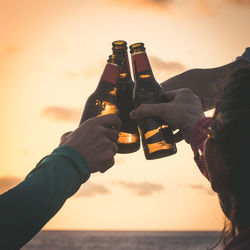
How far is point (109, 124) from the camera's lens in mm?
1953

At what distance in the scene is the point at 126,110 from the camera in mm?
2912

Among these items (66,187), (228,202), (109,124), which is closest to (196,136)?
(109,124)

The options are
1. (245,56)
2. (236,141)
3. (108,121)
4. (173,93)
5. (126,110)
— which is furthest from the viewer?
(126,110)

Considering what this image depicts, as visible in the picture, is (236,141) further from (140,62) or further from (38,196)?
(140,62)

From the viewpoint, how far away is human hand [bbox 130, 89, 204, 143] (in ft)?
7.13

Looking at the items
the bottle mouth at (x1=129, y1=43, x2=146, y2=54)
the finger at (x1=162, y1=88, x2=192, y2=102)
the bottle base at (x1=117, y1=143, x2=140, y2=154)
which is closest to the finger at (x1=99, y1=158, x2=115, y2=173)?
the finger at (x1=162, y1=88, x2=192, y2=102)

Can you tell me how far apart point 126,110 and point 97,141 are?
3.58 feet

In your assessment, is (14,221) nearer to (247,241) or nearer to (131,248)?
(247,241)

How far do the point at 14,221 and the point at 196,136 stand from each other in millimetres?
965

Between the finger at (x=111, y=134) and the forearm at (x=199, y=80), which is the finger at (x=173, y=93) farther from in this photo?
the finger at (x=111, y=134)

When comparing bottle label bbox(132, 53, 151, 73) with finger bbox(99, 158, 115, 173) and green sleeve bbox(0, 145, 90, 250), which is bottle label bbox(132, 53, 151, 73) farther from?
green sleeve bbox(0, 145, 90, 250)

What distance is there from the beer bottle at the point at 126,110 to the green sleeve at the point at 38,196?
1.17 meters

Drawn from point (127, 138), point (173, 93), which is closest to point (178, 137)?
point (173, 93)

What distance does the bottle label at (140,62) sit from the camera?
102 inches
